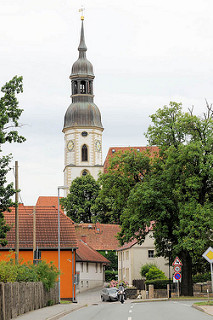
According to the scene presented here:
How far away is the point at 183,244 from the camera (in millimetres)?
39312

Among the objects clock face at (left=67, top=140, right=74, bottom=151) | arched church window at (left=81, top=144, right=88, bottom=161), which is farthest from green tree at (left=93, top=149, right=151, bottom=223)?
clock face at (left=67, top=140, right=74, bottom=151)

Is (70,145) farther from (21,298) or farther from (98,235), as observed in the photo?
(21,298)

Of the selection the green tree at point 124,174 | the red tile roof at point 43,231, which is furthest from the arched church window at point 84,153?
the green tree at point 124,174

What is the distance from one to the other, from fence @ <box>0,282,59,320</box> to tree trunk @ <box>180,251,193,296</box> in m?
12.5

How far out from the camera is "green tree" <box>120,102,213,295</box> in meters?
40.2

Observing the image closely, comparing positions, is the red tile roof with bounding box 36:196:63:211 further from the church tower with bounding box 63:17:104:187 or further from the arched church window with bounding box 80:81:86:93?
the arched church window with bounding box 80:81:86:93

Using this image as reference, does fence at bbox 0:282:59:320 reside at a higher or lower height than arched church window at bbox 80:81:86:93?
lower

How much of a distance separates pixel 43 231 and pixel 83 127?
74.7m

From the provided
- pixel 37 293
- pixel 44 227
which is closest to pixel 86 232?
pixel 44 227

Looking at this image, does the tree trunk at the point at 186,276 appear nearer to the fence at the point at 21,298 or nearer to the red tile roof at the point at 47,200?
the fence at the point at 21,298

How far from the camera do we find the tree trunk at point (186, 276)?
4281 centimetres

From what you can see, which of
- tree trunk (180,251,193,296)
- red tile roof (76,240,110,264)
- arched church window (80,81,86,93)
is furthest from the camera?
arched church window (80,81,86,93)

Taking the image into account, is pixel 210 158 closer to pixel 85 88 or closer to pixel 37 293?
pixel 37 293

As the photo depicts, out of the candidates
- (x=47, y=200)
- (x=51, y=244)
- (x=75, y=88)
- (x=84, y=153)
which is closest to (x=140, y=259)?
(x=51, y=244)
